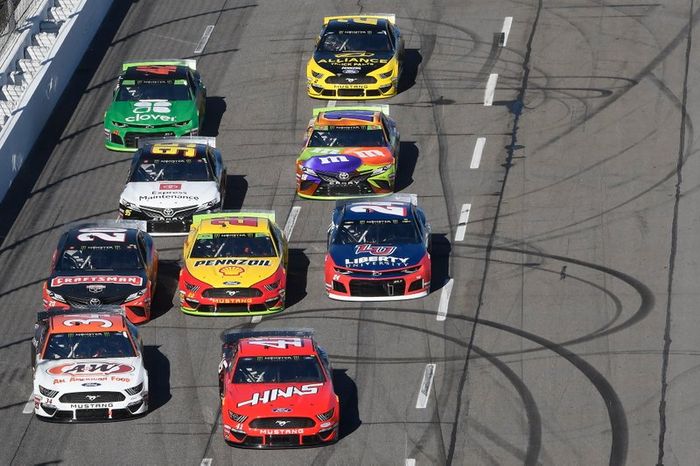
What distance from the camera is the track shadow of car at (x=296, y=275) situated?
33.9m

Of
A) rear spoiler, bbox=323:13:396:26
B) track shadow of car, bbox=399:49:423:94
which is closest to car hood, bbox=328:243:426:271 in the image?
track shadow of car, bbox=399:49:423:94

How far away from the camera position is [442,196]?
124 ft

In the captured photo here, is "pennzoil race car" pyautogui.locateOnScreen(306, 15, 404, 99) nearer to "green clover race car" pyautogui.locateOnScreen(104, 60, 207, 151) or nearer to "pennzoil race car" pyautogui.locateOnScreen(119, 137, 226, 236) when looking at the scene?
"green clover race car" pyautogui.locateOnScreen(104, 60, 207, 151)

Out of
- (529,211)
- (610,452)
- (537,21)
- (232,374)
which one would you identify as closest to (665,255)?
(529,211)

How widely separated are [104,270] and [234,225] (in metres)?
2.68

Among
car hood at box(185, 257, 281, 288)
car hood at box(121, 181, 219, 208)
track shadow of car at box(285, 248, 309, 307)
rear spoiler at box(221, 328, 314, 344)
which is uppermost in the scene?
rear spoiler at box(221, 328, 314, 344)

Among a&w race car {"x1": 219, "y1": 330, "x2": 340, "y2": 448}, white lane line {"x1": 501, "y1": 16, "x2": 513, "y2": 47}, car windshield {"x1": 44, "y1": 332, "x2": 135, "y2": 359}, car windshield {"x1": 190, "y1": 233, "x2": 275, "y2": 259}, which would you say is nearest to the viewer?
a&w race car {"x1": 219, "y1": 330, "x2": 340, "y2": 448}

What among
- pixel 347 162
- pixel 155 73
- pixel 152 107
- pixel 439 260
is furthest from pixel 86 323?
pixel 155 73

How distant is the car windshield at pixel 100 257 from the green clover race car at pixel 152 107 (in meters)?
6.56

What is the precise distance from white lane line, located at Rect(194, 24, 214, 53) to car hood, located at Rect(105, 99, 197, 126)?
6.23 m

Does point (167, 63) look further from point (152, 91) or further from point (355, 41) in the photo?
point (355, 41)

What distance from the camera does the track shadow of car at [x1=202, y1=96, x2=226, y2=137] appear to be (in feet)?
136

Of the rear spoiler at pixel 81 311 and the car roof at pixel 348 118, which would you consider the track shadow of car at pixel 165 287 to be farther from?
the car roof at pixel 348 118

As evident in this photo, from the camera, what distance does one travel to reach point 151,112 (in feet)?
130
